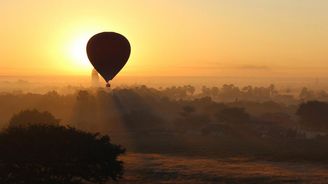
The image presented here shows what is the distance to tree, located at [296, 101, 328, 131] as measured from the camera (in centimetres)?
14038

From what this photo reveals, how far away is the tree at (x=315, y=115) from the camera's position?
140m

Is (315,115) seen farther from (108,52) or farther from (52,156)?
(52,156)

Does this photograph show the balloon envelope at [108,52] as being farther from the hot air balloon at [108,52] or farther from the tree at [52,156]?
the tree at [52,156]

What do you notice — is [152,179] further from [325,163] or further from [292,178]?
[325,163]

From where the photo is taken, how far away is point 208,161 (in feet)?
235

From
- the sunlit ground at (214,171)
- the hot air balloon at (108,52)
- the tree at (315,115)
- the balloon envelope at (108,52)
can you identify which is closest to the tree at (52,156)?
the sunlit ground at (214,171)

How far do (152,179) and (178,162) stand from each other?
1709cm

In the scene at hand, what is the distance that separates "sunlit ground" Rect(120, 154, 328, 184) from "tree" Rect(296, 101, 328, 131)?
234 feet

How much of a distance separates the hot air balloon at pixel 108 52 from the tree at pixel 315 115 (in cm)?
Answer: 8889

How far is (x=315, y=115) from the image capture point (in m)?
141

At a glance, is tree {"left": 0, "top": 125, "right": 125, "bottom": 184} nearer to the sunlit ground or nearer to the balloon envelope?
the sunlit ground

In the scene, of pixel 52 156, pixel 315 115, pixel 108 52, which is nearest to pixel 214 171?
pixel 108 52

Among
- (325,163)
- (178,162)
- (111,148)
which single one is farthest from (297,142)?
(111,148)

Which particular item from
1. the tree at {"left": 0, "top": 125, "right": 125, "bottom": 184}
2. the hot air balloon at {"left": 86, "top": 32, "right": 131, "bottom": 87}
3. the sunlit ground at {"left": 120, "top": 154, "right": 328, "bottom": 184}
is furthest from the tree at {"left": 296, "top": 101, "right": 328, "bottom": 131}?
the tree at {"left": 0, "top": 125, "right": 125, "bottom": 184}
